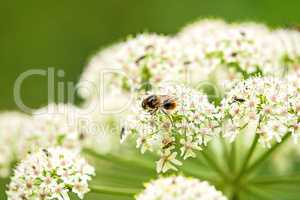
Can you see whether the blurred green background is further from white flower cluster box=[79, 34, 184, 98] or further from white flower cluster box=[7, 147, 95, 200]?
white flower cluster box=[7, 147, 95, 200]

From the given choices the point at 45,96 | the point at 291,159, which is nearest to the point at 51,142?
the point at 291,159

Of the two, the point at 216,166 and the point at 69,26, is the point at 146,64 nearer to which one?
the point at 216,166

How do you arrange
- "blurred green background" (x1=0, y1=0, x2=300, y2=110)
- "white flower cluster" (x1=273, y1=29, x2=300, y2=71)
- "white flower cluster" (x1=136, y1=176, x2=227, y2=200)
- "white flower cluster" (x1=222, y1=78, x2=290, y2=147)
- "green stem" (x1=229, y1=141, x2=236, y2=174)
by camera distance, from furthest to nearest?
"blurred green background" (x1=0, y1=0, x2=300, y2=110)
"white flower cluster" (x1=273, y1=29, x2=300, y2=71)
"green stem" (x1=229, y1=141, x2=236, y2=174)
"white flower cluster" (x1=222, y1=78, x2=290, y2=147)
"white flower cluster" (x1=136, y1=176, x2=227, y2=200)

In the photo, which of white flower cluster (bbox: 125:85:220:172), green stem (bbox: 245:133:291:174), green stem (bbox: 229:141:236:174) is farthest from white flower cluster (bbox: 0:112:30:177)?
green stem (bbox: 245:133:291:174)

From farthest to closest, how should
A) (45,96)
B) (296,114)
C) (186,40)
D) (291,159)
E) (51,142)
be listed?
(45,96)
(291,159)
(186,40)
(51,142)
(296,114)

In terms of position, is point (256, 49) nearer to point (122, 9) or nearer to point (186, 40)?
point (186, 40)
